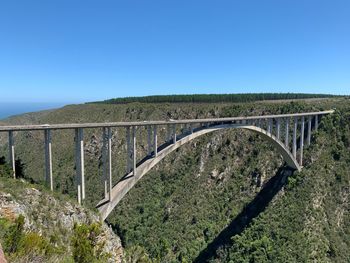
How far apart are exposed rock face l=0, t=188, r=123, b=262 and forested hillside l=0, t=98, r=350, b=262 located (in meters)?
12.1

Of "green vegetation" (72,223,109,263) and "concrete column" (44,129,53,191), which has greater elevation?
"concrete column" (44,129,53,191)

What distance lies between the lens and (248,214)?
4194 cm

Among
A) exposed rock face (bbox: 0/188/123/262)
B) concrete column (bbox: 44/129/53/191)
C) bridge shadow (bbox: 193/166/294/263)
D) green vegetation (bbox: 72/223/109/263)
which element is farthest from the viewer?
bridge shadow (bbox: 193/166/294/263)

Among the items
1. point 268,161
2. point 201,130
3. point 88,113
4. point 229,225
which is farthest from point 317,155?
point 88,113

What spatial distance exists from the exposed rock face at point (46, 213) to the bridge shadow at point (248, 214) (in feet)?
73.0

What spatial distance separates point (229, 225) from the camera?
41.8 metres

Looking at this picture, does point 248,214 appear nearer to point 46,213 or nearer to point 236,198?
point 236,198

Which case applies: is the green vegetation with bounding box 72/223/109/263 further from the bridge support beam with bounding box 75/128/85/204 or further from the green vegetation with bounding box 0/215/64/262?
the bridge support beam with bounding box 75/128/85/204

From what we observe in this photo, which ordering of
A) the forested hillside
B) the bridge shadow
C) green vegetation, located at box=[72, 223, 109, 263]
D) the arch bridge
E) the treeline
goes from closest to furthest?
green vegetation, located at box=[72, 223, 109, 263]
the arch bridge
the forested hillside
the bridge shadow
the treeline

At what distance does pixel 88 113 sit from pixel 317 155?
62.2 meters

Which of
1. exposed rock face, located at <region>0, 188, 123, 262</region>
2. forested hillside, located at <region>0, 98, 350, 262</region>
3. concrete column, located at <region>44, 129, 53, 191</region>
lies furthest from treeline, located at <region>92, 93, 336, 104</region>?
exposed rock face, located at <region>0, 188, 123, 262</region>

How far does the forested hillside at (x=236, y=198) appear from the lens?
35844 mm

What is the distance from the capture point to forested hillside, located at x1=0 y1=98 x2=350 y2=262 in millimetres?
35844

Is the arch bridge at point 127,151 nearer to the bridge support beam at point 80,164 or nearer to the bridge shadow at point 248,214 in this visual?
the bridge support beam at point 80,164
